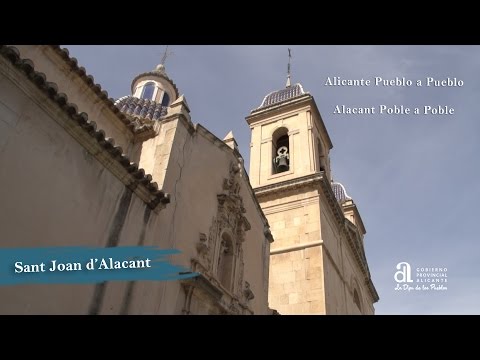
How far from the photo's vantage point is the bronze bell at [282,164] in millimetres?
19219

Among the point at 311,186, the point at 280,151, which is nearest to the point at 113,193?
the point at 311,186

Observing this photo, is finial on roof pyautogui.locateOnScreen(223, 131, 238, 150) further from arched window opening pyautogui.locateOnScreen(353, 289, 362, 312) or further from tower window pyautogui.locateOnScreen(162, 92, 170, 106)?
arched window opening pyautogui.locateOnScreen(353, 289, 362, 312)

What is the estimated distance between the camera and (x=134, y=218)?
23.8ft

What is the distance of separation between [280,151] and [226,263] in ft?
35.1

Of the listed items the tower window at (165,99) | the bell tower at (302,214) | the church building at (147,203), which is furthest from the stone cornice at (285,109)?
the tower window at (165,99)

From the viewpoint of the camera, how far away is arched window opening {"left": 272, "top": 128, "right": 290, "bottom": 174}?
19328mm

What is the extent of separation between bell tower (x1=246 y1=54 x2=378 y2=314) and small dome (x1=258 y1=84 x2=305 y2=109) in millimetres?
66

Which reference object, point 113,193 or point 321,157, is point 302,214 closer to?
point 321,157

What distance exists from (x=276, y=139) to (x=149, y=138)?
466 inches

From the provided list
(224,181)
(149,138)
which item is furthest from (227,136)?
(149,138)

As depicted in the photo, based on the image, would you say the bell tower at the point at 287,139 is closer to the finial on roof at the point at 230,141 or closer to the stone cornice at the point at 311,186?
the stone cornice at the point at 311,186
